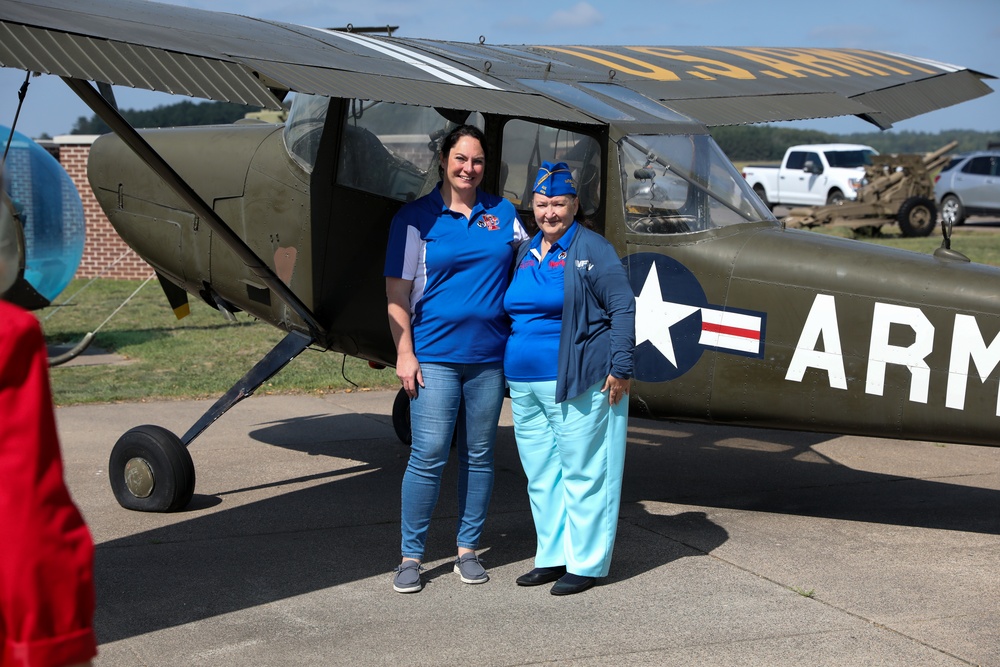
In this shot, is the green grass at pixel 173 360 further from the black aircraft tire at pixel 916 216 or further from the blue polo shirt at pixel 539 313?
the black aircraft tire at pixel 916 216

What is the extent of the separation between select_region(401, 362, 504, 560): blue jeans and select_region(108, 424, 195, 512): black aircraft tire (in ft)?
5.86

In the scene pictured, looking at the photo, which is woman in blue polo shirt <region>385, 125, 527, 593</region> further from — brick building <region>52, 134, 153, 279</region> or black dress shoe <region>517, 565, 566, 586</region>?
brick building <region>52, 134, 153, 279</region>

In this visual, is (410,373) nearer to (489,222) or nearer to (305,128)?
(489,222)

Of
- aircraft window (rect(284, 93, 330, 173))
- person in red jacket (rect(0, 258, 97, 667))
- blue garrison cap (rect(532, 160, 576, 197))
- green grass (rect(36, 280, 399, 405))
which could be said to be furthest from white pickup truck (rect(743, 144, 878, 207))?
person in red jacket (rect(0, 258, 97, 667))

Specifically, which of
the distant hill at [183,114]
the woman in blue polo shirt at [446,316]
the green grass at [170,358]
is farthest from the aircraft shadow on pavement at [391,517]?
the distant hill at [183,114]

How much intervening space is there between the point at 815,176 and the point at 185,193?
28307 millimetres

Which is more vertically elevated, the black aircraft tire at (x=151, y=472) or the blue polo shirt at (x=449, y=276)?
the blue polo shirt at (x=449, y=276)

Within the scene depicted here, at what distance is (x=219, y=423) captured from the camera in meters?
8.51

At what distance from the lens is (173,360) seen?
440 inches

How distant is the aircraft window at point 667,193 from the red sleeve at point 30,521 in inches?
159

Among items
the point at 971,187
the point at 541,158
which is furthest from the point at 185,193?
the point at 971,187

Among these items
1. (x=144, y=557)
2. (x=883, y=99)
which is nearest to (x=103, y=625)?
(x=144, y=557)

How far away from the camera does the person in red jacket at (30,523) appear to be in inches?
68.6

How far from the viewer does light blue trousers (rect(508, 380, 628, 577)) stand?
4.69m
